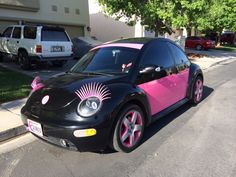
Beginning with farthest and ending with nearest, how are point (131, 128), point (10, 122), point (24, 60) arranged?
point (24, 60) → point (10, 122) → point (131, 128)

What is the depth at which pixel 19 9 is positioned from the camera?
1583 cm

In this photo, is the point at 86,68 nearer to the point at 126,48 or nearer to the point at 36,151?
the point at 126,48

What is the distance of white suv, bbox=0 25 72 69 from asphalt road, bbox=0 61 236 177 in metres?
6.53

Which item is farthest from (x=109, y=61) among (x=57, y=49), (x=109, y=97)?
(x=57, y=49)

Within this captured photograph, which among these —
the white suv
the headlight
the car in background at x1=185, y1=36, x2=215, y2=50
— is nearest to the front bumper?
the headlight

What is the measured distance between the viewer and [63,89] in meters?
3.69

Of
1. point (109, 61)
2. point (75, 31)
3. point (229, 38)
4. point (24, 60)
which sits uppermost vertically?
point (75, 31)

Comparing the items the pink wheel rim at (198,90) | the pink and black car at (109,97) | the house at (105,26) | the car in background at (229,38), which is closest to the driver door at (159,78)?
the pink and black car at (109,97)

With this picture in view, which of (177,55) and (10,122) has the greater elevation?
(177,55)

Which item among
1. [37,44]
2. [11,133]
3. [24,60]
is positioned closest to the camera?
[11,133]

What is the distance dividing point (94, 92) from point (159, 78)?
1.48 metres

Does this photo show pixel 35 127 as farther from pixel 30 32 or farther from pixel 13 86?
pixel 30 32

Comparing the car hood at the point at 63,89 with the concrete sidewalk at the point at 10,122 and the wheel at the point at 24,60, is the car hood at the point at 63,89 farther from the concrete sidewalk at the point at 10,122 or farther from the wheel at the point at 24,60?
the wheel at the point at 24,60

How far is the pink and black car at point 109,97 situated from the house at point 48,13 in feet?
40.6
